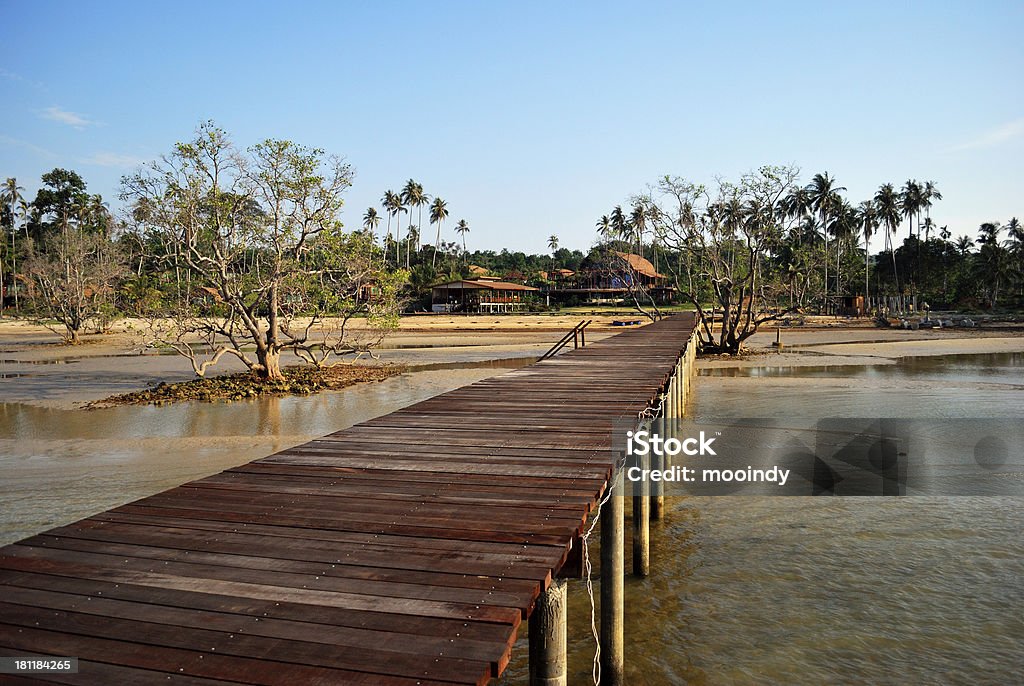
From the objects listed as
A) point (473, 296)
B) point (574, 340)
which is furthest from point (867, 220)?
point (574, 340)

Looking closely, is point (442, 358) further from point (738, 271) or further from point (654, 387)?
point (654, 387)

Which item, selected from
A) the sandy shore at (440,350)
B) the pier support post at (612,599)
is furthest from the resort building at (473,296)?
the pier support post at (612,599)

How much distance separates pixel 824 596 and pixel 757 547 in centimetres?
132

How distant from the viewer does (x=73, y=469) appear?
12.3 metres

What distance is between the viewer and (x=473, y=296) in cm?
7006

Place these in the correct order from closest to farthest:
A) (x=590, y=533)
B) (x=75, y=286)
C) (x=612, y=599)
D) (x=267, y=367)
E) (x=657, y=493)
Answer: (x=612, y=599) < (x=590, y=533) < (x=657, y=493) < (x=267, y=367) < (x=75, y=286)

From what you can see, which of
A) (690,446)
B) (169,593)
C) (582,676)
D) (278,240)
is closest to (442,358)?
(278,240)

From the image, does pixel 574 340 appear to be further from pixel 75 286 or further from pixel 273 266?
pixel 75 286

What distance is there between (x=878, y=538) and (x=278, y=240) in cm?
1694

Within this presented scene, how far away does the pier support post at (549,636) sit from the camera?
13.5 feet

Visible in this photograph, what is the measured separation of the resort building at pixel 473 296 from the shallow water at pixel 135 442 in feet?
154

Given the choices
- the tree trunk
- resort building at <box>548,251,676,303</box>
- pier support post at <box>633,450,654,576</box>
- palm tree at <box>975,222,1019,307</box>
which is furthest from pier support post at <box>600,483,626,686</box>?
palm tree at <box>975,222,1019,307</box>

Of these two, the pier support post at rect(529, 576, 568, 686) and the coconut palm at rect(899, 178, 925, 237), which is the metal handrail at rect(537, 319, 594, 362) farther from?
the coconut palm at rect(899, 178, 925, 237)

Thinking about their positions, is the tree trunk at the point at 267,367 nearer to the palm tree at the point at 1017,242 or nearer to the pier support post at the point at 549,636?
the pier support post at the point at 549,636
